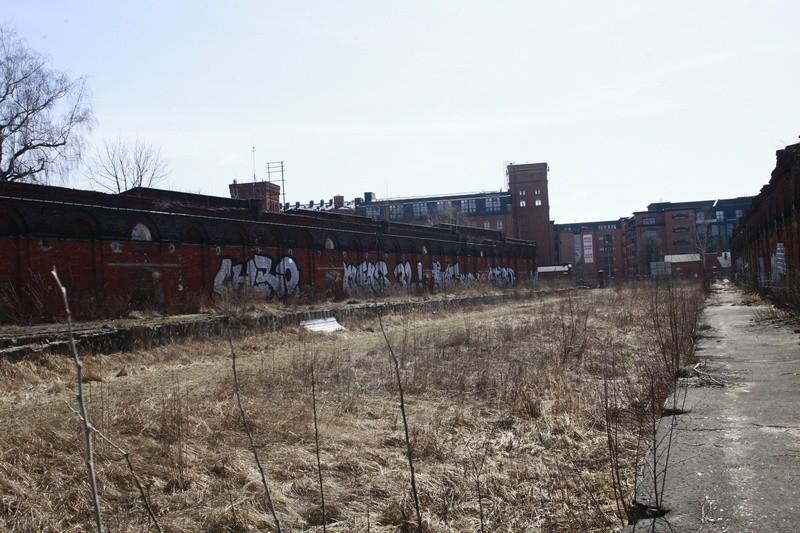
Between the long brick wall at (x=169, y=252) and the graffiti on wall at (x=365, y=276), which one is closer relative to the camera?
the long brick wall at (x=169, y=252)

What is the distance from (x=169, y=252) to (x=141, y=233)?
3.67 ft

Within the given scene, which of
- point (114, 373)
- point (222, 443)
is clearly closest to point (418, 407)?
point (222, 443)

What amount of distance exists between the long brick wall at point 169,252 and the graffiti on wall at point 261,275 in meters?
0.04

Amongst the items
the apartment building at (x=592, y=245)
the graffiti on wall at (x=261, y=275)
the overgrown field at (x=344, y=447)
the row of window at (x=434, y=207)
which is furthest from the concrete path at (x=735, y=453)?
the apartment building at (x=592, y=245)

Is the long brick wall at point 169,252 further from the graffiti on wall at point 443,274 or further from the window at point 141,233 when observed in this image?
the graffiti on wall at point 443,274

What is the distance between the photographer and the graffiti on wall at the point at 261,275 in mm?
22172

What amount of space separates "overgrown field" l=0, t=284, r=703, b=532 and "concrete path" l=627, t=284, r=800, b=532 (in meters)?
0.33

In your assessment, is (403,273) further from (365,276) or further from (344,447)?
(344,447)

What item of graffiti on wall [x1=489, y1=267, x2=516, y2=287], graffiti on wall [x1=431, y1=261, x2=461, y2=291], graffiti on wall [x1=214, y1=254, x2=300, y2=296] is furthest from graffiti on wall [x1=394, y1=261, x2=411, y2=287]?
graffiti on wall [x1=489, y1=267, x2=516, y2=287]

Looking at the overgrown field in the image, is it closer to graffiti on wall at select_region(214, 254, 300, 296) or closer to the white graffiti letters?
graffiti on wall at select_region(214, 254, 300, 296)

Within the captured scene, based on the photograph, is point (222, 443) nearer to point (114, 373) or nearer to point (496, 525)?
point (496, 525)

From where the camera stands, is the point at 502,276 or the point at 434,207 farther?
the point at 434,207

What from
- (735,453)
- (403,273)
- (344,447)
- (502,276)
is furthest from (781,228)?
(502,276)

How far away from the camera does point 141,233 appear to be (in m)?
19.1
